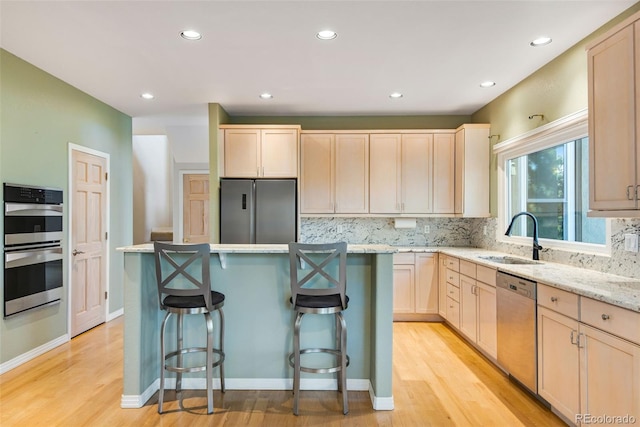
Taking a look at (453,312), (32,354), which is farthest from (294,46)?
(32,354)

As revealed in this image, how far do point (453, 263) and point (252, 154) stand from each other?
2.70 m

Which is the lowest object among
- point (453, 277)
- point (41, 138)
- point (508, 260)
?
point (453, 277)

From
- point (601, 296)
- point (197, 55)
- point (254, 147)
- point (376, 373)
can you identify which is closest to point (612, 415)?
point (601, 296)

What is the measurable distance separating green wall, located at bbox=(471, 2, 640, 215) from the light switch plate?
1.03 metres

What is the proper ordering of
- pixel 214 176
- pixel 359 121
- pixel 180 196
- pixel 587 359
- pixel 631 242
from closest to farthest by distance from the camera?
pixel 587 359 < pixel 631 242 < pixel 214 176 < pixel 359 121 < pixel 180 196

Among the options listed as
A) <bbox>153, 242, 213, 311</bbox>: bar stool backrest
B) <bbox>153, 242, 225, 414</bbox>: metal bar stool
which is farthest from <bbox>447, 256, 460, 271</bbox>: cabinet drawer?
<bbox>153, 242, 213, 311</bbox>: bar stool backrest

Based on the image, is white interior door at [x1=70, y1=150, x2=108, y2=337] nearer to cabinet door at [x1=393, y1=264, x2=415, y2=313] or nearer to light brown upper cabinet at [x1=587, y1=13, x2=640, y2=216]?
cabinet door at [x1=393, y1=264, x2=415, y2=313]

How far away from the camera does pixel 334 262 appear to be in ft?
8.80

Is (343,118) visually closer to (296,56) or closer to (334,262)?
(296,56)

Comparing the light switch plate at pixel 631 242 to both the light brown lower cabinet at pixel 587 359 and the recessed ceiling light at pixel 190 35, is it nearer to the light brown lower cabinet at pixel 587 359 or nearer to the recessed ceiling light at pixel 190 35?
the light brown lower cabinet at pixel 587 359

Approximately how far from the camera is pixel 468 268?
12.1 ft

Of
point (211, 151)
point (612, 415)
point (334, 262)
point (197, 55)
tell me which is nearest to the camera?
point (612, 415)

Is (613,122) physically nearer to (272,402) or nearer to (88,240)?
(272,402)

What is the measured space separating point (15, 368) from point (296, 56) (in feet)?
11.7
